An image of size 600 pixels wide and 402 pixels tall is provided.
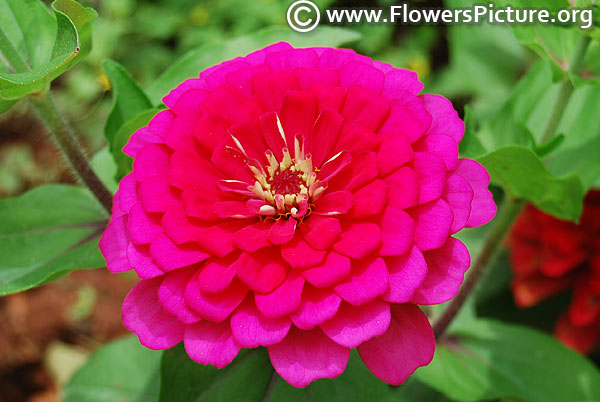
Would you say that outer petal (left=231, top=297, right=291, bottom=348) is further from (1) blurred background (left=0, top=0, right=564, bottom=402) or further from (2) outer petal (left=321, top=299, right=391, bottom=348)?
(1) blurred background (left=0, top=0, right=564, bottom=402)

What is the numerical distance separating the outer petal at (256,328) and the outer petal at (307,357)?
0.04 meters

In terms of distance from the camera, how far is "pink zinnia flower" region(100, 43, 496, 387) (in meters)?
0.65

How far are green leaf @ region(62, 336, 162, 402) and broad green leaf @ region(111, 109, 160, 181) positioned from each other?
0.63 metres

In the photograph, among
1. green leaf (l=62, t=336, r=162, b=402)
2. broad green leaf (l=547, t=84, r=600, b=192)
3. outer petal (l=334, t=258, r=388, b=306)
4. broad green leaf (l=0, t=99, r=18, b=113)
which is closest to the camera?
outer petal (l=334, t=258, r=388, b=306)

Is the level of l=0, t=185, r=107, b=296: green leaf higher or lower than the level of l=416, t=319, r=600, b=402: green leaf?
higher

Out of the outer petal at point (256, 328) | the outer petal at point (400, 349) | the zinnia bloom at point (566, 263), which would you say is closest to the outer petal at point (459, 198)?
the outer petal at point (400, 349)

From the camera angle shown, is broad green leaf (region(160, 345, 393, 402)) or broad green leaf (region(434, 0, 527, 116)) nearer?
broad green leaf (region(160, 345, 393, 402))

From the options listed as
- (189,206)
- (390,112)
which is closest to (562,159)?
(390,112)

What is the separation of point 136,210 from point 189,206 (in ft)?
0.22

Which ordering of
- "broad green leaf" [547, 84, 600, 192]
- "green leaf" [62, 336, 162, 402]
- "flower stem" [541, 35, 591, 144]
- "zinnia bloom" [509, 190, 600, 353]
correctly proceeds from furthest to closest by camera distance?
"green leaf" [62, 336, 162, 402] → "zinnia bloom" [509, 190, 600, 353] → "broad green leaf" [547, 84, 600, 192] → "flower stem" [541, 35, 591, 144]

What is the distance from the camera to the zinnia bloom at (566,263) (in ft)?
4.13

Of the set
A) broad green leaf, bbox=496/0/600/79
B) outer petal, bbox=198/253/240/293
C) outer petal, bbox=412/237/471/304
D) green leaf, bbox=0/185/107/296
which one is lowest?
green leaf, bbox=0/185/107/296

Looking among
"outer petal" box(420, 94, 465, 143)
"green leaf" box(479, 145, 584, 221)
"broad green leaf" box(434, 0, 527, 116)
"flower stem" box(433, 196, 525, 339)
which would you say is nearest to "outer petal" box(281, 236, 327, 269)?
"outer petal" box(420, 94, 465, 143)

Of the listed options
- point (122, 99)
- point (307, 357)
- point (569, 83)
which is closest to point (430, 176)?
point (307, 357)
